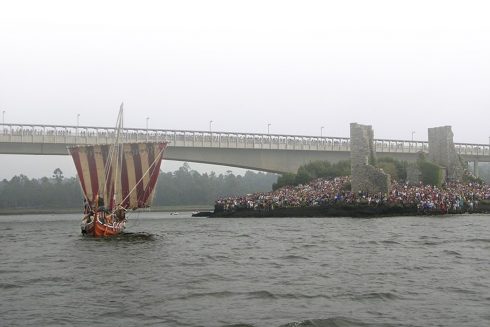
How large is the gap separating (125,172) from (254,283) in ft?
79.8

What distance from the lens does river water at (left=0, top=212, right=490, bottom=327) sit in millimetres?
13133

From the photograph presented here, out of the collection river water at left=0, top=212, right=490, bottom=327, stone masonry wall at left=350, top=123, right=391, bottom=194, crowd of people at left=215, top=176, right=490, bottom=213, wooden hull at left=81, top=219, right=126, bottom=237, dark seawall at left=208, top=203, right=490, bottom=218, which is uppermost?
stone masonry wall at left=350, top=123, right=391, bottom=194

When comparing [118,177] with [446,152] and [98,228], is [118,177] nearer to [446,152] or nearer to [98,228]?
[98,228]

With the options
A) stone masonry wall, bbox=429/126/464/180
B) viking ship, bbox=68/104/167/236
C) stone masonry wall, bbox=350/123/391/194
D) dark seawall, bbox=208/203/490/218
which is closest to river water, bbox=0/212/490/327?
viking ship, bbox=68/104/167/236

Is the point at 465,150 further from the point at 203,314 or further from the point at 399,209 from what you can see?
the point at 203,314

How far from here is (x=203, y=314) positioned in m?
13.4

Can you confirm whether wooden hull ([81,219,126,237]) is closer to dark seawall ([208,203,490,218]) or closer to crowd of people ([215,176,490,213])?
dark seawall ([208,203,490,218])

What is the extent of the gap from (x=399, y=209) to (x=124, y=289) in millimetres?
41768

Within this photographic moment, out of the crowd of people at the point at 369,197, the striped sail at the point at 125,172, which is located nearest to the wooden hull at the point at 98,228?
the striped sail at the point at 125,172

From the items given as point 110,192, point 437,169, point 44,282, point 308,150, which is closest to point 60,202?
point 308,150

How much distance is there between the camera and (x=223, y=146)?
64.5 metres

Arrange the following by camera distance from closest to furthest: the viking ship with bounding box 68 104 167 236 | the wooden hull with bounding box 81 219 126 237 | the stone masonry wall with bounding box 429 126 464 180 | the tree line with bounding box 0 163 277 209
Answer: the wooden hull with bounding box 81 219 126 237, the viking ship with bounding box 68 104 167 236, the stone masonry wall with bounding box 429 126 464 180, the tree line with bounding box 0 163 277 209

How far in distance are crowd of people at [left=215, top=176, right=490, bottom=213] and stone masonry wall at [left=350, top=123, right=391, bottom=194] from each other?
3.27 ft

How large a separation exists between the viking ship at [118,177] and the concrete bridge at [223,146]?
18.2 m
